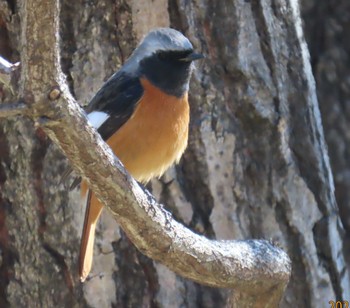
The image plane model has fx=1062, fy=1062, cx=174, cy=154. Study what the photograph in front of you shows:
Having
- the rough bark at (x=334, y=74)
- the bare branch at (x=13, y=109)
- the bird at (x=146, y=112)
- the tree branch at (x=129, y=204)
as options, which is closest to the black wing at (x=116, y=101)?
the bird at (x=146, y=112)

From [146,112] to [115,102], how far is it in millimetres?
131

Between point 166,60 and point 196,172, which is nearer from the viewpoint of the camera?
point 196,172

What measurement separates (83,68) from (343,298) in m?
1.45

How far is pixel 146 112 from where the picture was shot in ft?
14.1

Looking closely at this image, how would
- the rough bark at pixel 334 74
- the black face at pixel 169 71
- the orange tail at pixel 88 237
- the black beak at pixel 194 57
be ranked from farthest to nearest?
the rough bark at pixel 334 74 → the black face at pixel 169 71 → the black beak at pixel 194 57 → the orange tail at pixel 88 237

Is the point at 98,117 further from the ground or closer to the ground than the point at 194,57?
closer to the ground

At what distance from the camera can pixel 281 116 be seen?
14.1 feet

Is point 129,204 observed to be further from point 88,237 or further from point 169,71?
point 169,71

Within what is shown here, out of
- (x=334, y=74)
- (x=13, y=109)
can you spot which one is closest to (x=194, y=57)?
(x=13, y=109)

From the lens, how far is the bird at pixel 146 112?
4188mm

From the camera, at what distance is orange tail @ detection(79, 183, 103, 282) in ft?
13.2

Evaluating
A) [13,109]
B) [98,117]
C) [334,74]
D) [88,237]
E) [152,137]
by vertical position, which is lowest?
[334,74]

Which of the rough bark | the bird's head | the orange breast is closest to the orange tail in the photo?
the orange breast

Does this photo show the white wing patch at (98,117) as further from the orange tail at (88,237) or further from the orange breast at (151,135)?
the orange tail at (88,237)
